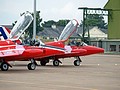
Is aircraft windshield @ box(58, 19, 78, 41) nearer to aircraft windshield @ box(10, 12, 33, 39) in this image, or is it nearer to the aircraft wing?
aircraft windshield @ box(10, 12, 33, 39)

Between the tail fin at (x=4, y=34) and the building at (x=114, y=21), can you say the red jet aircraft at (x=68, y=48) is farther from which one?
the building at (x=114, y=21)

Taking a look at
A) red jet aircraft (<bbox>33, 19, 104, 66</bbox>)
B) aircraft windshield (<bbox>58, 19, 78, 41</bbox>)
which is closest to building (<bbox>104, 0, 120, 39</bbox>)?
red jet aircraft (<bbox>33, 19, 104, 66</bbox>)

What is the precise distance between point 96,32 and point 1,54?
13720cm

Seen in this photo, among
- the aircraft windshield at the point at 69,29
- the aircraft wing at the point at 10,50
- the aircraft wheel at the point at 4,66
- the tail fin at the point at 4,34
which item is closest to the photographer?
the aircraft wing at the point at 10,50

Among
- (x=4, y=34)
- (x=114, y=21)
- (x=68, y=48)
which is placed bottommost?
(x=68, y=48)

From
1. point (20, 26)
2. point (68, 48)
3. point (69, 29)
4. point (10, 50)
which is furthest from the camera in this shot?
point (69, 29)

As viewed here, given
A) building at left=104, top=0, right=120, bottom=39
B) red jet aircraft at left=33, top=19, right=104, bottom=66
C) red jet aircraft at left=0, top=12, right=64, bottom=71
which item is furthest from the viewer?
building at left=104, top=0, right=120, bottom=39

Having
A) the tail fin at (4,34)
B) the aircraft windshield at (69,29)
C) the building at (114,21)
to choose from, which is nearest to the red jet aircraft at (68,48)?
the aircraft windshield at (69,29)

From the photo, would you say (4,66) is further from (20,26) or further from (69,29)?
(69,29)

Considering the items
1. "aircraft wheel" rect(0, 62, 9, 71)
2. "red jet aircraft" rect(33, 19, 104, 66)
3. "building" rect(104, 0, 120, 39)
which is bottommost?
"aircraft wheel" rect(0, 62, 9, 71)

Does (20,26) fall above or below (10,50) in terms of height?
above

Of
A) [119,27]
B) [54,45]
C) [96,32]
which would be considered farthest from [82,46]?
[96,32]

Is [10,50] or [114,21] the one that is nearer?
[10,50]

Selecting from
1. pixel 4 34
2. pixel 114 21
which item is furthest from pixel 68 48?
pixel 114 21
